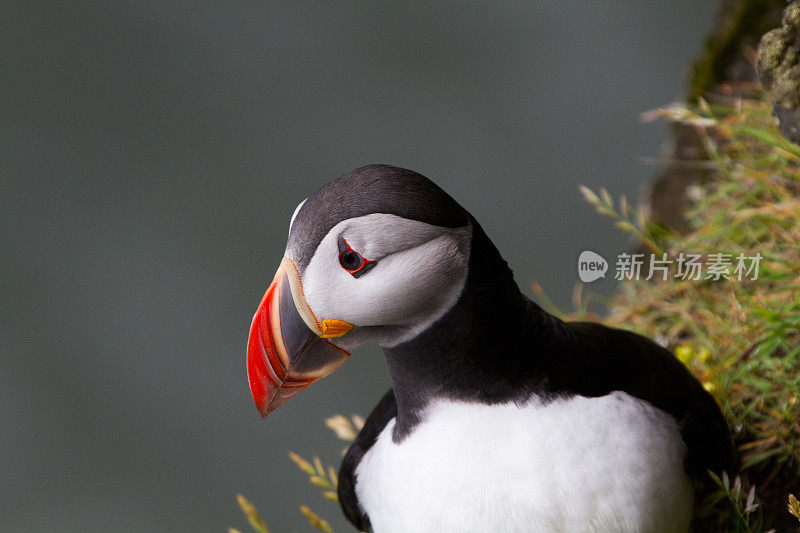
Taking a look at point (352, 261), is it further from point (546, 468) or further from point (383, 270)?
point (546, 468)

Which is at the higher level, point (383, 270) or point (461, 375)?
point (383, 270)

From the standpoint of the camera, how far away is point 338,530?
3.46 metres

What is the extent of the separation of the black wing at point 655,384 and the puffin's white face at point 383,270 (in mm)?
214

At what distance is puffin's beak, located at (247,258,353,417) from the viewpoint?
113 cm

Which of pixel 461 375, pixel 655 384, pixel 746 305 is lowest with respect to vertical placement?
pixel 746 305

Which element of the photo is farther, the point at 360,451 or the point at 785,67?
the point at 360,451

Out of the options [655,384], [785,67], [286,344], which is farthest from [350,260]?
[785,67]

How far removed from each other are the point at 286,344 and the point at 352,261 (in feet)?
0.49

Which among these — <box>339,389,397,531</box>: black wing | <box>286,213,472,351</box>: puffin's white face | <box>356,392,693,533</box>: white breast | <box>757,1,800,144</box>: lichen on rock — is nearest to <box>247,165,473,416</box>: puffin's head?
<box>286,213,472,351</box>: puffin's white face

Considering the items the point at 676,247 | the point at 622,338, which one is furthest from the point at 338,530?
the point at 622,338

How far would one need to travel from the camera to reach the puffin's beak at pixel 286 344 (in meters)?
1.13

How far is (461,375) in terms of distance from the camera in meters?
1.18

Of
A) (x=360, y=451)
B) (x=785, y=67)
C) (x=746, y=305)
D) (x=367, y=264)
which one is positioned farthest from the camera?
(x=746, y=305)

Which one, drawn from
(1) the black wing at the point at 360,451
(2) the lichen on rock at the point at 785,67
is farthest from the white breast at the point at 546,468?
(2) the lichen on rock at the point at 785,67
